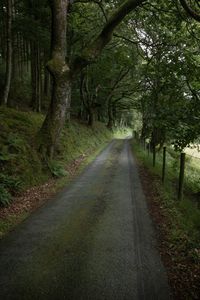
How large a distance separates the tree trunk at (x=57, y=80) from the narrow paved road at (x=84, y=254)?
3559 mm

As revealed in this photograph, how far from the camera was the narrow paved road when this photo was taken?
152 inches

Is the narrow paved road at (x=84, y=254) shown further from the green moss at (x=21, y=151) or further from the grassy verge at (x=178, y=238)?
the green moss at (x=21, y=151)

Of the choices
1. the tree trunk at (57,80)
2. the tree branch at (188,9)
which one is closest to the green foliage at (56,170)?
the tree trunk at (57,80)

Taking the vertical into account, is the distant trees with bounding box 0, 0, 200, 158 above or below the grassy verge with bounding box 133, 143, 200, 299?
above

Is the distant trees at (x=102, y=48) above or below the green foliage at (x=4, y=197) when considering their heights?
above

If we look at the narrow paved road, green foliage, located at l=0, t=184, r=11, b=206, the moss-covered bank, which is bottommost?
the narrow paved road

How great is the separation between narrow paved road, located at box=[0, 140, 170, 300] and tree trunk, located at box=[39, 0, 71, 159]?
11.7ft

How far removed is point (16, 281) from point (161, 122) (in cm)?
761

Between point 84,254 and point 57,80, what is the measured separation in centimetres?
751

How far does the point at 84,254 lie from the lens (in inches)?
192

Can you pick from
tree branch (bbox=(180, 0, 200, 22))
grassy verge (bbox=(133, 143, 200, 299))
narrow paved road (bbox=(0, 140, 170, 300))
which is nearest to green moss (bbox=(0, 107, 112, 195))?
narrow paved road (bbox=(0, 140, 170, 300))

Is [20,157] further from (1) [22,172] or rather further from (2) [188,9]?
(2) [188,9]

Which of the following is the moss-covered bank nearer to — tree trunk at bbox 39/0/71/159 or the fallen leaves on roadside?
tree trunk at bbox 39/0/71/159

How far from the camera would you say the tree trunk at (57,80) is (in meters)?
10.6
